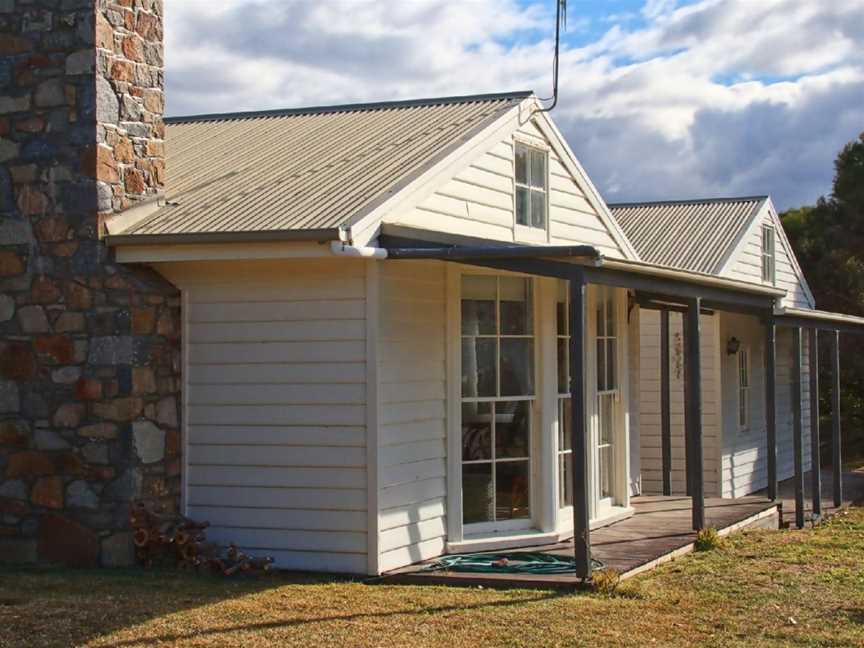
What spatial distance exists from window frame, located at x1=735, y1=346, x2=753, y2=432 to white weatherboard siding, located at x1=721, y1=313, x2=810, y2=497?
9cm

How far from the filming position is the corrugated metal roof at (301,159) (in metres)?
9.77

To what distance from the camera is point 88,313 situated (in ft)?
32.1

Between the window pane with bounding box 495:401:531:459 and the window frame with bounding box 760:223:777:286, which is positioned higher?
the window frame with bounding box 760:223:777:286

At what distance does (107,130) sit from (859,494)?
12.8 metres

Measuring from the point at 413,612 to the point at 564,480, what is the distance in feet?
12.5

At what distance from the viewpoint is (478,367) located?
1082cm

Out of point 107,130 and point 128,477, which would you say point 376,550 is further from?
point 107,130

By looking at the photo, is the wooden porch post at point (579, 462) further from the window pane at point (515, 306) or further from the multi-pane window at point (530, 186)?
the multi-pane window at point (530, 186)

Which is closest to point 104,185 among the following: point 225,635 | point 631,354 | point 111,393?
point 111,393

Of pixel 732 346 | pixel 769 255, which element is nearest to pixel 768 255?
pixel 769 255

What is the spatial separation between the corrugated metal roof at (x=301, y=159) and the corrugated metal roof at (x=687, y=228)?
610cm

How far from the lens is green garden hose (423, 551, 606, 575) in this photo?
962cm

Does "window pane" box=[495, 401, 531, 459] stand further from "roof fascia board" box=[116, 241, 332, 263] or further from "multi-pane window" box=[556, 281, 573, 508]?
"roof fascia board" box=[116, 241, 332, 263]

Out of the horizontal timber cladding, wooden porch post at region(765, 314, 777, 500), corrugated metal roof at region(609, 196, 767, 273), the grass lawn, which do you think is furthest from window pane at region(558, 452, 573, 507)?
corrugated metal roof at region(609, 196, 767, 273)
